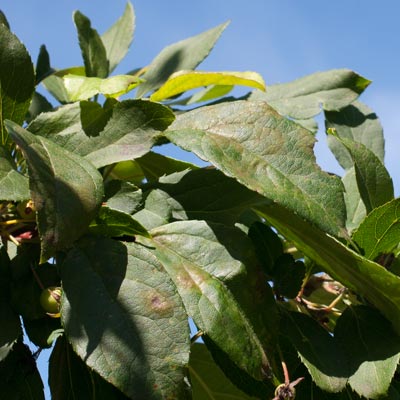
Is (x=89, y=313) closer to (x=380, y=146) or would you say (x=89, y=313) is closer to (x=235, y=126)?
(x=235, y=126)

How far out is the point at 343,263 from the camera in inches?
35.9

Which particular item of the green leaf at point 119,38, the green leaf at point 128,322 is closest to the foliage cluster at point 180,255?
the green leaf at point 128,322

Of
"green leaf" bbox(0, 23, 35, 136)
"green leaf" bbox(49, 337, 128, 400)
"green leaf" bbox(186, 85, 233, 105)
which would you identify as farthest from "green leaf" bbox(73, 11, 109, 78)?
"green leaf" bbox(49, 337, 128, 400)

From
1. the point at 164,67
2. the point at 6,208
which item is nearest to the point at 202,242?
the point at 6,208

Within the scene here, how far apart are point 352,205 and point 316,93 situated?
24 cm

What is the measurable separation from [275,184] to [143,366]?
23cm

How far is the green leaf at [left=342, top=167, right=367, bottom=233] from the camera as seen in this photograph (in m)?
1.14

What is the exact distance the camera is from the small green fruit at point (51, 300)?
2.75 feet

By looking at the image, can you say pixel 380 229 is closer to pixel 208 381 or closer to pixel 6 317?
pixel 208 381

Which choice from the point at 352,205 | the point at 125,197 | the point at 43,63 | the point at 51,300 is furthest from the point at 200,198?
the point at 43,63

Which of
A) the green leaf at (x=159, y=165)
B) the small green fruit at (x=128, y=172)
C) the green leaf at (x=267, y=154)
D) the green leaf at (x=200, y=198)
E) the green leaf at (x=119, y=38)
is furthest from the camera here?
the green leaf at (x=119, y=38)

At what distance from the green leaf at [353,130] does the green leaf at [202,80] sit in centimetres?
23

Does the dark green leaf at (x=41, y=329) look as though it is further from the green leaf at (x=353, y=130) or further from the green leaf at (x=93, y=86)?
the green leaf at (x=353, y=130)

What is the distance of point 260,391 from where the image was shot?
0.92 m
